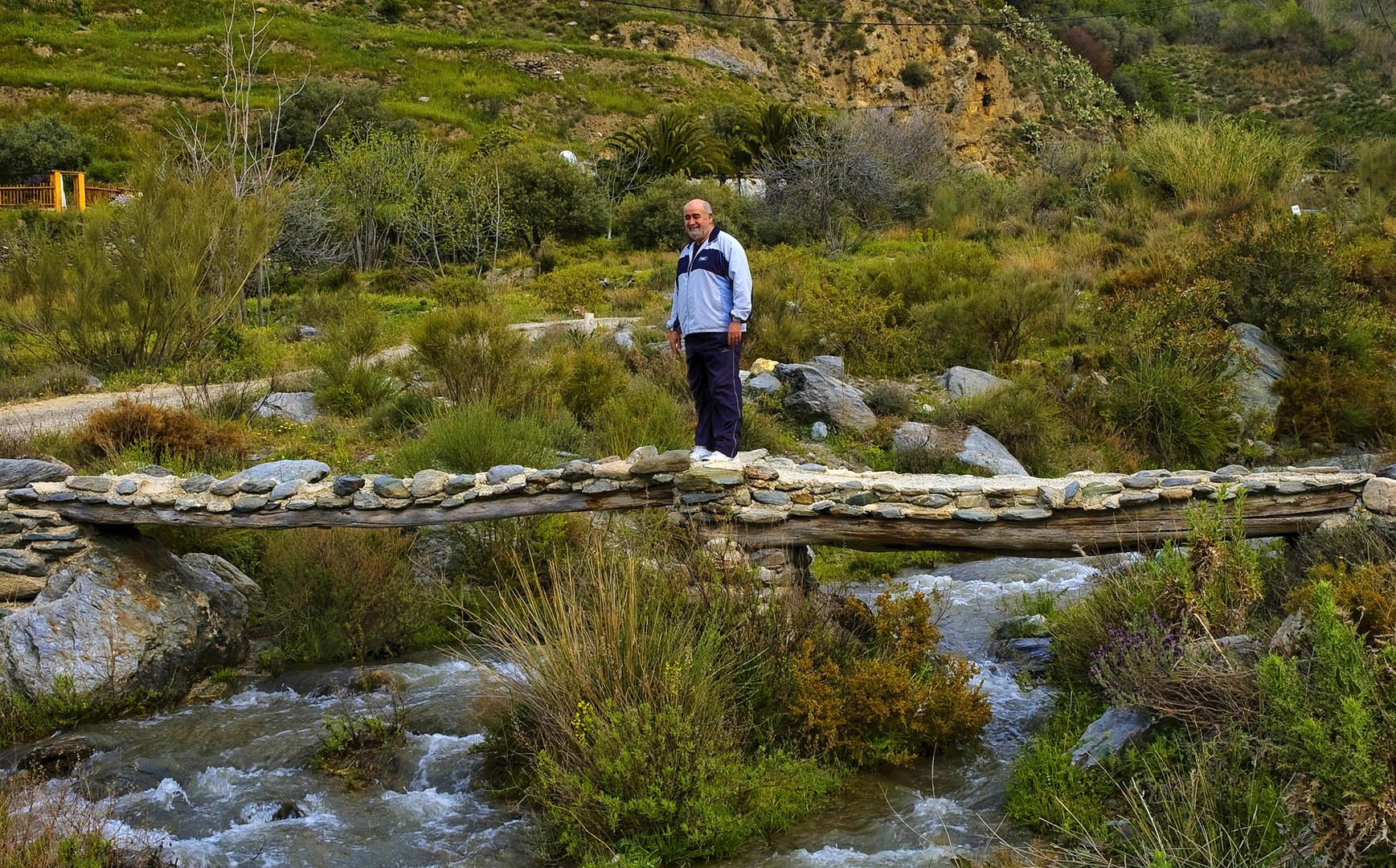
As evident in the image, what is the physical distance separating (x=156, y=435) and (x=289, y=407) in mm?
2116

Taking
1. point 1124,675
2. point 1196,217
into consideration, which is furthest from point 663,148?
point 1124,675

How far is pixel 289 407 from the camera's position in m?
11.0

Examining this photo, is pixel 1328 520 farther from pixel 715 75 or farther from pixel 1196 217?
pixel 715 75

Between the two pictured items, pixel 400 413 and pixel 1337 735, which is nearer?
pixel 1337 735

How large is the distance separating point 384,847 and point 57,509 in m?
3.45

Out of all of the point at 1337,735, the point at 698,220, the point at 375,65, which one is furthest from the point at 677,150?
the point at 1337,735

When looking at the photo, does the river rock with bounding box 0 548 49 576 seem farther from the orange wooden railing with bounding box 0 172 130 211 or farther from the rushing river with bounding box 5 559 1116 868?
the orange wooden railing with bounding box 0 172 130 211

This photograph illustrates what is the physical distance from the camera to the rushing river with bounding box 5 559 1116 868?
183 inches

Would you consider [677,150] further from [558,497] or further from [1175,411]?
[558,497]

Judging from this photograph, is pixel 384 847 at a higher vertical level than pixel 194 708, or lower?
higher

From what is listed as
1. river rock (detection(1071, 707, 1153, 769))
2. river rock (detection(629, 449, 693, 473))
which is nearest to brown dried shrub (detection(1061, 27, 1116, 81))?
river rock (detection(629, 449, 693, 473))

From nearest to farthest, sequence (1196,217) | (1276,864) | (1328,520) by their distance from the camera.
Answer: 1. (1276,864)
2. (1328,520)
3. (1196,217)

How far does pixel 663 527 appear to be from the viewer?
6578mm

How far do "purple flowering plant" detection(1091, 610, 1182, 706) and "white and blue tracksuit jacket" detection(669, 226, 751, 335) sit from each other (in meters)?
3.15
